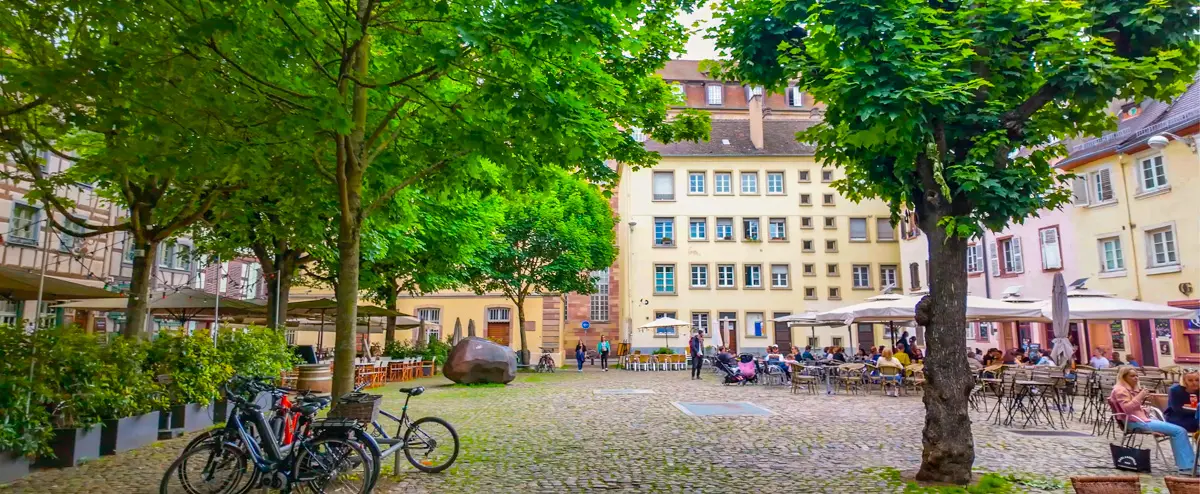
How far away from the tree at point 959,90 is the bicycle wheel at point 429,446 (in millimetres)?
4946

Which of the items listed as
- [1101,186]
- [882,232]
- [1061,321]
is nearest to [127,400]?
[1061,321]

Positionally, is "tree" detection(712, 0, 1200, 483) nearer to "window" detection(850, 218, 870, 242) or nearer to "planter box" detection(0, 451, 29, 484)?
"planter box" detection(0, 451, 29, 484)

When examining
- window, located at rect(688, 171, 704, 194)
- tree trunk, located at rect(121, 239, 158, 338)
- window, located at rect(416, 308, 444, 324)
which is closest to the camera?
tree trunk, located at rect(121, 239, 158, 338)

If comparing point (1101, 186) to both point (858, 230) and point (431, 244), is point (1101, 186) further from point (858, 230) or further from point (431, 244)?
point (431, 244)

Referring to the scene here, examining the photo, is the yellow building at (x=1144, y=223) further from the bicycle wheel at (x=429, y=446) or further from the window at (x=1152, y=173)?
the bicycle wheel at (x=429, y=446)

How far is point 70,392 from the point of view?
8133 millimetres

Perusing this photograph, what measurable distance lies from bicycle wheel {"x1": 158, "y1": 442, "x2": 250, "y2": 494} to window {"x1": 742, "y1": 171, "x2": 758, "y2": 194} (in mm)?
39512

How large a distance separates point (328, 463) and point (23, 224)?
20.9 m

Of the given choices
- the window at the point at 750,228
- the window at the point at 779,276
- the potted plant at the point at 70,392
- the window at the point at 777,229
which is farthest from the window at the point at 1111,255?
the potted plant at the point at 70,392

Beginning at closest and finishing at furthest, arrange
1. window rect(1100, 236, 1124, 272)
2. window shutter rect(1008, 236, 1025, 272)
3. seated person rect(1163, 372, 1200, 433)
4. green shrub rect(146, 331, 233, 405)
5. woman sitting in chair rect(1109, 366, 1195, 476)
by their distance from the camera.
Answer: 1. woman sitting in chair rect(1109, 366, 1195, 476)
2. seated person rect(1163, 372, 1200, 433)
3. green shrub rect(146, 331, 233, 405)
4. window rect(1100, 236, 1124, 272)
5. window shutter rect(1008, 236, 1025, 272)

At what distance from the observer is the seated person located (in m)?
8.22

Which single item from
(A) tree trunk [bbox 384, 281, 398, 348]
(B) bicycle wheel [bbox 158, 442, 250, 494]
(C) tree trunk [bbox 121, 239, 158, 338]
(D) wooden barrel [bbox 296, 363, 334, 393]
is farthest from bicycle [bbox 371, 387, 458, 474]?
(A) tree trunk [bbox 384, 281, 398, 348]

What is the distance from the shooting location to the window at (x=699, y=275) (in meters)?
42.7

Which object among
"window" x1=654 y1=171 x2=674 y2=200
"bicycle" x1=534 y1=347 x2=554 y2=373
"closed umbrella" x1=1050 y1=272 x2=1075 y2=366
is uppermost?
"window" x1=654 y1=171 x2=674 y2=200
